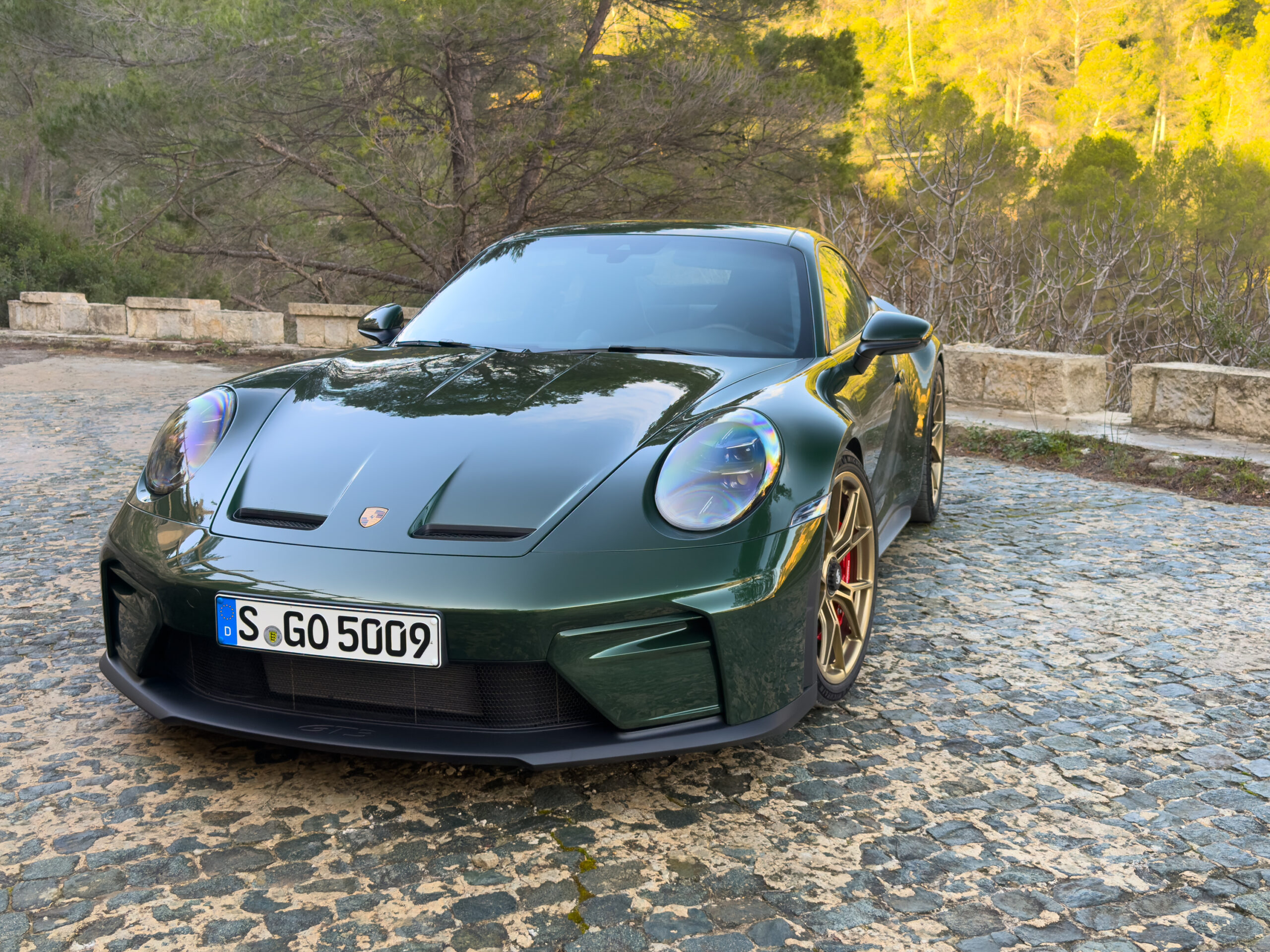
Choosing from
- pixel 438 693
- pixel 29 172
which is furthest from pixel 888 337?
pixel 29 172

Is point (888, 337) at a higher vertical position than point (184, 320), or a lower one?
higher

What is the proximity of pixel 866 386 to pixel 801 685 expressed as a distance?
126cm

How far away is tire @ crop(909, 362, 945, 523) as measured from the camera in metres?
4.65

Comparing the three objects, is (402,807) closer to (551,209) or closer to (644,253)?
(644,253)

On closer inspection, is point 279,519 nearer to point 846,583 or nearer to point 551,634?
point 551,634

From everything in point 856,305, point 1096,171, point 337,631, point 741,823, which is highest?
point 1096,171

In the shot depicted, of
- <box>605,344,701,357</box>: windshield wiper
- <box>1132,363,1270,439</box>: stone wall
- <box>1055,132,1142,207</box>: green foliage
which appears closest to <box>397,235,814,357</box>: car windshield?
<box>605,344,701,357</box>: windshield wiper

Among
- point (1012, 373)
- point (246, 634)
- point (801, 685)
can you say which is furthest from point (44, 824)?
point (1012, 373)

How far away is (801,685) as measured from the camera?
96.2 inches

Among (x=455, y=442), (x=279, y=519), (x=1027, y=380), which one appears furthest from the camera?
(x=1027, y=380)

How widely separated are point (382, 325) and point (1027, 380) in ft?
18.7

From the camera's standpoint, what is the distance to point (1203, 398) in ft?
23.3

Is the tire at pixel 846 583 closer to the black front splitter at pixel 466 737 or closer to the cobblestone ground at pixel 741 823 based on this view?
the cobblestone ground at pixel 741 823

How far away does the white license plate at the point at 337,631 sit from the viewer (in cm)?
215
